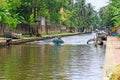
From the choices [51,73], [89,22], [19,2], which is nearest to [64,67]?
[51,73]

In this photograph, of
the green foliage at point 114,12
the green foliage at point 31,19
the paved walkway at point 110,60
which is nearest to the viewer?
the paved walkway at point 110,60

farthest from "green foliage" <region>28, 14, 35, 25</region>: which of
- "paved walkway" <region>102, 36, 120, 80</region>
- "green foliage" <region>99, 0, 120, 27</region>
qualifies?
"paved walkway" <region>102, 36, 120, 80</region>

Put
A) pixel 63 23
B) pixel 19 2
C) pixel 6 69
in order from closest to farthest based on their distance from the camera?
pixel 6 69
pixel 19 2
pixel 63 23

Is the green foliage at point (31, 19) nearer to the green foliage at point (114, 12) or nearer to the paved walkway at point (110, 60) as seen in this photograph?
the green foliage at point (114, 12)

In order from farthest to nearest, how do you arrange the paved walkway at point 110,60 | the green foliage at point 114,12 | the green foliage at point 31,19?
1. the green foliage at point 31,19
2. the green foliage at point 114,12
3. the paved walkway at point 110,60

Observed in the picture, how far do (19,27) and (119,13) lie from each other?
24.7 meters

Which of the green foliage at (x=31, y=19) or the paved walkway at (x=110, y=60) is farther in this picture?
the green foliage at (x=31, y=19)

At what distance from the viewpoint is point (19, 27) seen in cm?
6944

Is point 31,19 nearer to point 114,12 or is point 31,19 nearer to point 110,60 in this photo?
point 114,12

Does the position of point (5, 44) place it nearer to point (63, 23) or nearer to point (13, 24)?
point (13, 24)

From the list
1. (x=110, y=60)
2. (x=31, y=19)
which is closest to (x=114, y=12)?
(x=31, y=19)

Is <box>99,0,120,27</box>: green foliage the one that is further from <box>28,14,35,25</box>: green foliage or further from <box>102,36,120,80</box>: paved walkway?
<box>102,36,120,80</box>: paved walkway

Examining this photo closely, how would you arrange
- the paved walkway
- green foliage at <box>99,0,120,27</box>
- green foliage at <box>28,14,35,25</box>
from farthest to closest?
green foliage at <box>28,14,35,25</box> < green foliage at <box>99,0,120,27</box> < the paved walkway

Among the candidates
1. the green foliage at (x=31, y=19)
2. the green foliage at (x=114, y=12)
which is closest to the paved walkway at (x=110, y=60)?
the green foliage at (x=114, y=12)
